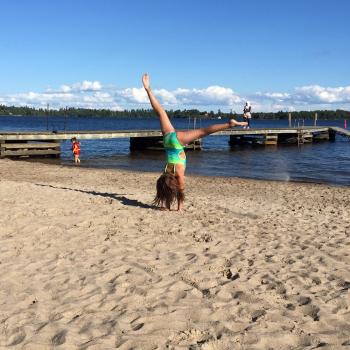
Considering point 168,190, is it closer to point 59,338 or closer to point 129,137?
point 59,338

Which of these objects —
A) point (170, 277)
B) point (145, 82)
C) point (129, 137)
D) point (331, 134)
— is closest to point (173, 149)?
point (145, 82)

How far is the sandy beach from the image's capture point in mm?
4302

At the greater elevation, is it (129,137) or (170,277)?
(129,137)

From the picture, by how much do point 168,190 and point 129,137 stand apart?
26.3m

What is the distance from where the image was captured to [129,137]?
3569 centimetres

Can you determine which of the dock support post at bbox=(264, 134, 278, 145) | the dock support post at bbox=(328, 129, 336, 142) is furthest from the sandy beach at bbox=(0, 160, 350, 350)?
the dock support post at bbox=(328, 129, 336, 142)

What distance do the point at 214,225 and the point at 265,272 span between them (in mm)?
2827

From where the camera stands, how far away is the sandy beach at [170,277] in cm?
430

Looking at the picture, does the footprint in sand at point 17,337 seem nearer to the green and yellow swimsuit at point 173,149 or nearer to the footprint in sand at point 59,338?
the footprint in sand at point 59,338

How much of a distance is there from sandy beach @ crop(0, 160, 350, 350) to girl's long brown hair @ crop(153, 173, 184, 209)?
367 millimetres

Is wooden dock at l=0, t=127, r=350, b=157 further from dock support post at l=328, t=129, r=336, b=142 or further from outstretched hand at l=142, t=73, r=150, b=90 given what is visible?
outstretched hand at l=142, t=73, r=150, b=90

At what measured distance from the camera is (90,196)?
38.7 feet

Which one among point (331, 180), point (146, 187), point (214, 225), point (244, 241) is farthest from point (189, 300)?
point (331, 180)

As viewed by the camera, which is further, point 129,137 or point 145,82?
point 129,137
